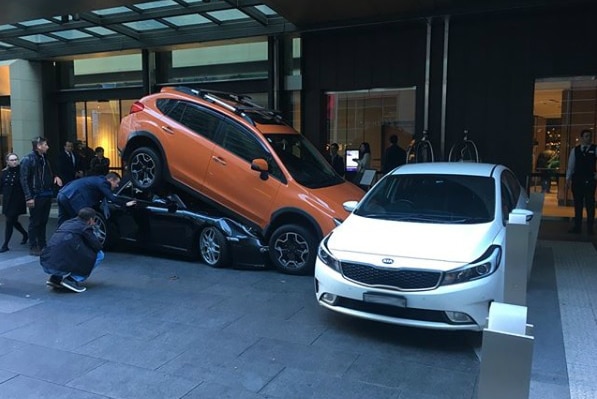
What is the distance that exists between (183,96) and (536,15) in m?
7.31

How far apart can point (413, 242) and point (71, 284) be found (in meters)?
4.26

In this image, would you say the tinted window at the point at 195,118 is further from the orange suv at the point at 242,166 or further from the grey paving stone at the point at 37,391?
the grey paving stone at the point at 37,391

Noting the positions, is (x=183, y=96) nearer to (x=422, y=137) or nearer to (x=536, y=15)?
(x=422, y=137)

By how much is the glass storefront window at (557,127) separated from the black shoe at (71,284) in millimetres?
9227

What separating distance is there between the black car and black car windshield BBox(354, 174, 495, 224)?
213 cm

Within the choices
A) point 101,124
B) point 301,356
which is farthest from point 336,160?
point 101,124

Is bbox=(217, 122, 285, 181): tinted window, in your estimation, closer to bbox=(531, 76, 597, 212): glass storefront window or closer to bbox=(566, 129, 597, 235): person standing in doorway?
bbox=(566, 129, 597, 235): person standing in doorway

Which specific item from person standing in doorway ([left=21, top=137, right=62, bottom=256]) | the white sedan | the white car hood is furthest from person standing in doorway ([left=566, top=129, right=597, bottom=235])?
person standing in doorway ([left=21, top=137, right=62, bottom=256])

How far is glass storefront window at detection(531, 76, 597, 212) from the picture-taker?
11.0 m

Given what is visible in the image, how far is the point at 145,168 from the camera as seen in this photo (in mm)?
8320

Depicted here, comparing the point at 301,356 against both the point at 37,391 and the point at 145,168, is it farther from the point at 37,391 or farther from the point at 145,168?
the point at 145,168

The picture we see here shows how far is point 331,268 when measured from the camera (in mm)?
4824

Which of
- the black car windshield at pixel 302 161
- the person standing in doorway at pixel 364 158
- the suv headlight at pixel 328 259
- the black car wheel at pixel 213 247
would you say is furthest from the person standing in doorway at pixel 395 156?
the suv headlight at pixel 328 259

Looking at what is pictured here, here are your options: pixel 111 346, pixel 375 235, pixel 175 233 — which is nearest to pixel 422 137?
pixel 175 233
